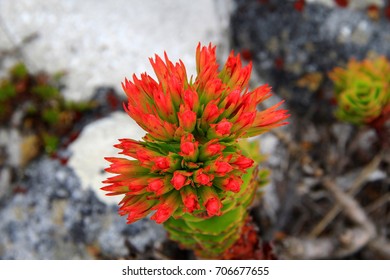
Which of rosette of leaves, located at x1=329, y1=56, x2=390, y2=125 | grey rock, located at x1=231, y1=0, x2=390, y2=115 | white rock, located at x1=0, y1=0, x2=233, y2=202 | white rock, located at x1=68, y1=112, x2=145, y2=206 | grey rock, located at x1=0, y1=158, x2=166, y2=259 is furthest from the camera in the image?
white rock, located at x1=0, y1=0, x2=233, y2=202

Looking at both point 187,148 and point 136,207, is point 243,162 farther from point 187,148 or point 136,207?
point 136,207

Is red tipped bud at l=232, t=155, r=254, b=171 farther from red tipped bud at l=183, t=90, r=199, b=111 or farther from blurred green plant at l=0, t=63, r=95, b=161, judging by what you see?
blurred green plant at l=0, t=63, r=95, b=161

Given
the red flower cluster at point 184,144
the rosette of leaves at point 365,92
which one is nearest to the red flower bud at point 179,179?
the red flower cluster at point 184,144

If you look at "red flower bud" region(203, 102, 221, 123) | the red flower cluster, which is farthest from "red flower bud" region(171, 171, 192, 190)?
"red flower bud" region(203, 102, 221, 123)

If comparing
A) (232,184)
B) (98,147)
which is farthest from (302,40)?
(232,184)

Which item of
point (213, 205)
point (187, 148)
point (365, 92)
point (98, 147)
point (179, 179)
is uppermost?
point (98, 147)

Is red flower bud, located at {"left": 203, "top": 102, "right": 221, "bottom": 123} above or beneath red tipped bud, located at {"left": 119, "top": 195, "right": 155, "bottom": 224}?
above

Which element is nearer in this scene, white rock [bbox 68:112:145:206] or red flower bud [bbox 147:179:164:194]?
red flower bud [bbox 147:179:164:194]
